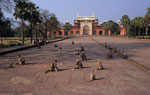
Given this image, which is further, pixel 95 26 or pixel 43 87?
pixel 95 26

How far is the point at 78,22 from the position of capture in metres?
96.8

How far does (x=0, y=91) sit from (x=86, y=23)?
282 feet

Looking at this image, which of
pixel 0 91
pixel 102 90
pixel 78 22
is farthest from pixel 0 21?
pixel 78 22

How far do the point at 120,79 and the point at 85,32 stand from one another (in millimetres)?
86739

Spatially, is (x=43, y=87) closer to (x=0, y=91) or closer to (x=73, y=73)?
(x=0, y=91)

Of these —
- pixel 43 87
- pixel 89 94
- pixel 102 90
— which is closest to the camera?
pixel 89 94

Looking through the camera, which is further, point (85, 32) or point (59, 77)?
point (85, 32)

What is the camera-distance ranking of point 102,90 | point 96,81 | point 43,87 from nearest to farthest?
1. point 102,90
2. point 43,87
3. point 96,81

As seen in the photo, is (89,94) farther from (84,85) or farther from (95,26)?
(95,26)

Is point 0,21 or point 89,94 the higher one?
point 0,21

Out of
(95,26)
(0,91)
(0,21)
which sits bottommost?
(0,91)

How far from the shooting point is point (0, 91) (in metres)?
5.41

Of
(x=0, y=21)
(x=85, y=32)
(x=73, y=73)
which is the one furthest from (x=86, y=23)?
(x=73, y=73)

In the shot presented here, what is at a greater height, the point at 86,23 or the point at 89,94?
the point at 86,23
